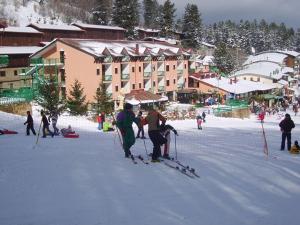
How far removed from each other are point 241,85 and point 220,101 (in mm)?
7862

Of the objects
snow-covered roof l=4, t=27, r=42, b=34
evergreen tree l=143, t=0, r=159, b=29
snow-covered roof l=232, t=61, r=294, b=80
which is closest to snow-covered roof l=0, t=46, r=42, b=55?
snow-covered roof l=4, t=27, r=42, b=34

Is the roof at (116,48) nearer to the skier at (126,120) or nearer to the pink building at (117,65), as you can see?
the pink building at (117,65)

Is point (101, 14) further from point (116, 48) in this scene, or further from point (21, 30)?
point (116, 48)

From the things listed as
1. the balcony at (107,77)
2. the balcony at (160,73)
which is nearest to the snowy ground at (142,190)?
the balcony at (107,77)

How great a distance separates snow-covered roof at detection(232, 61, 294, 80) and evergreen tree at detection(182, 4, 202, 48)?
42.2 ft

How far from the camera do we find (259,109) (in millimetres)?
47562

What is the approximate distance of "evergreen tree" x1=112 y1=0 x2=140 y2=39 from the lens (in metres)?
75.4

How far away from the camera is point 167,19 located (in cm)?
8656

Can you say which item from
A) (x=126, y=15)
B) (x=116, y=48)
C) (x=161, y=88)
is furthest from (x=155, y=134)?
(x=126, y=15)

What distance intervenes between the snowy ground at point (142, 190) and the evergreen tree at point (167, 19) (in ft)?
253

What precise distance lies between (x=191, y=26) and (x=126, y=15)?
59.6 feet

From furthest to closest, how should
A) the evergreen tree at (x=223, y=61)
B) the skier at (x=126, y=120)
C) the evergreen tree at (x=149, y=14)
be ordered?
the evergreen tree at (x=149, y=14)
the evergreen tree at (x=223, y=61)
the skier at (x=126, y=120)

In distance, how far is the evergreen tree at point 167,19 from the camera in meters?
85.2

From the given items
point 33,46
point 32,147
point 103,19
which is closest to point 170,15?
point 103,19
